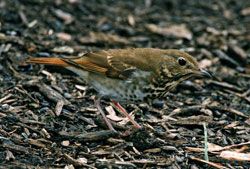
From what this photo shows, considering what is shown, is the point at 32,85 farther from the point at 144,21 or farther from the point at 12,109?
the point at 144,21

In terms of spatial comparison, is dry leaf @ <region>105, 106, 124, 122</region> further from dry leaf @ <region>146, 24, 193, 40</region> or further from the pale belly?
dry leaf @ <region>146, 24, 193, 40</region>

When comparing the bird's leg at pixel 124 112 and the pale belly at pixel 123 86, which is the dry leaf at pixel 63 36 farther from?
the pale belly at pixel 123 86

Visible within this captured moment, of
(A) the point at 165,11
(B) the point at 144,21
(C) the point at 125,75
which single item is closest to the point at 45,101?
(C) the point at 125,75

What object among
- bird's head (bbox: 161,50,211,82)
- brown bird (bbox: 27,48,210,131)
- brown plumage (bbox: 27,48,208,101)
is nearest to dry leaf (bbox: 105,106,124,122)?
brown bird (bbox: 27,48,210,131)

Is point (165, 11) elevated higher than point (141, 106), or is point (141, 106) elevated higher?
point (165, 11)

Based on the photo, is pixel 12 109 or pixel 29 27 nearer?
pixel 12 109

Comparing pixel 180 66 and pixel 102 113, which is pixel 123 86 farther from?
pixel 180 66
